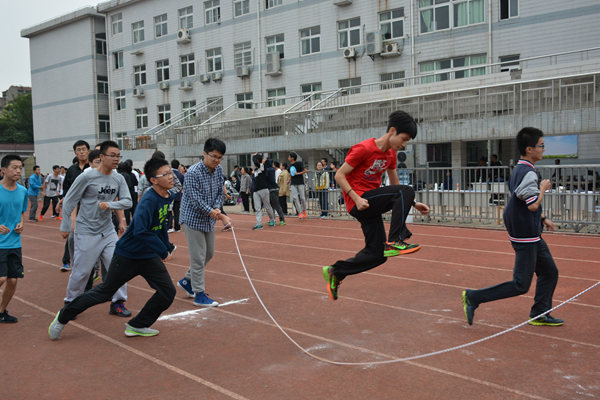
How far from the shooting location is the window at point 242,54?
32.5m

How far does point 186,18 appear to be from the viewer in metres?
35.6

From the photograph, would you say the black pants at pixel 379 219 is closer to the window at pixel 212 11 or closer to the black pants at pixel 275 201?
the black pants at pixel 275 201

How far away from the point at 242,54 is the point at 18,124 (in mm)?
60611

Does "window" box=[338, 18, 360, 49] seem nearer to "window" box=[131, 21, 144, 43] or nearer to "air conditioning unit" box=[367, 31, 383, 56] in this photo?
"air conditioning unit" box=[367, 31, 383, 56]

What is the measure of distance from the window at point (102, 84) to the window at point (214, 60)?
1249 cm

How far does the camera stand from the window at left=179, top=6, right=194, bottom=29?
116ft

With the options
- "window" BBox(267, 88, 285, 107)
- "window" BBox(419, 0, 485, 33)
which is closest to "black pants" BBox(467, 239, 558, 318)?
"window" BBox(419, 0, 485, 33)

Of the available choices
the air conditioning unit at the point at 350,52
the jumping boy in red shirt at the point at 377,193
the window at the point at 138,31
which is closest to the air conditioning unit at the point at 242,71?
the air conditioning unit at the point at 350,52

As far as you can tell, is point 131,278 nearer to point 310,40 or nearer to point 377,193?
point 377,193

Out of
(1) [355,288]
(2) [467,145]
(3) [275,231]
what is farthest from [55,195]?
(2) [467,145]

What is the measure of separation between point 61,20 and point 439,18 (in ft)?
107

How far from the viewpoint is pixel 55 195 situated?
18906mm

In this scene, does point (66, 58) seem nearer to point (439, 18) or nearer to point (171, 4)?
point (171, 4)

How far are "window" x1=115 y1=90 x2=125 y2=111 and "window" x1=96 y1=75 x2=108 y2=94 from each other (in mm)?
1835
